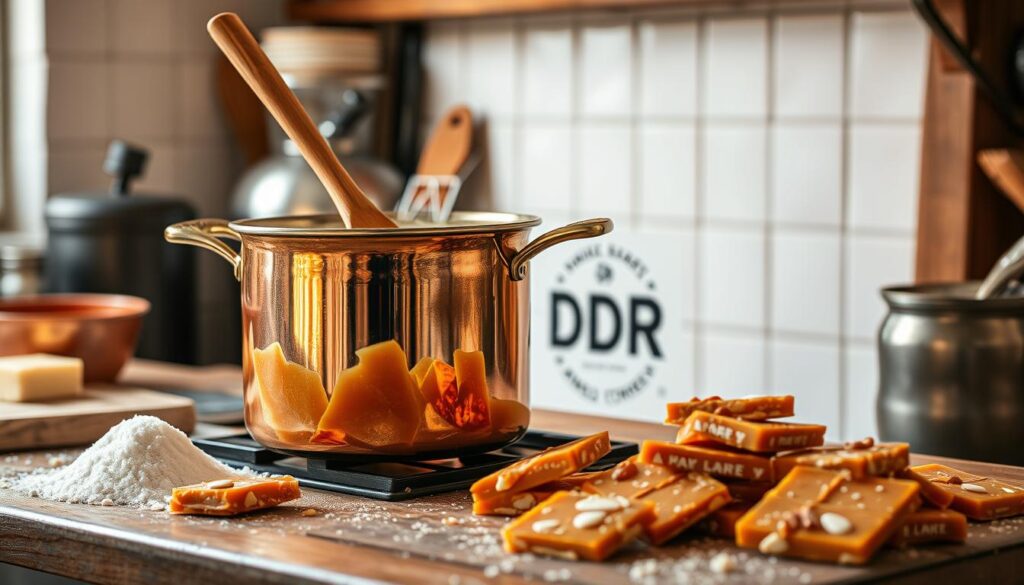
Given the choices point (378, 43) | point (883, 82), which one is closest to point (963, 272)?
point (883, 82)

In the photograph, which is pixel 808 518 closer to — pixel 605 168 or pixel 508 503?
pixel 508 503

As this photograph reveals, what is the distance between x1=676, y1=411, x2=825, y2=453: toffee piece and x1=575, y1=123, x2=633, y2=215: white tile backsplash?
51.5 inches

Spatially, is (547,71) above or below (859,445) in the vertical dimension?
above

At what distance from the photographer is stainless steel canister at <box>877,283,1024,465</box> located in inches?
52.5

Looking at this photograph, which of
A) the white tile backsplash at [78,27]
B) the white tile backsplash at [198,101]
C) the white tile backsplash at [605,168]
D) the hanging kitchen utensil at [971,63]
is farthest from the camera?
the white tile backsplash at [198,101]

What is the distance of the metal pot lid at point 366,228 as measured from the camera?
96cm

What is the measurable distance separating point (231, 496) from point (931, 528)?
0.42m

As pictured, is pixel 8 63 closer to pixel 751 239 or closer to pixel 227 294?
pixel 227 294

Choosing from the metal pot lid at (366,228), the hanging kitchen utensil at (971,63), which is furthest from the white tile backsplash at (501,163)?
the metal pot lid at (366,228)

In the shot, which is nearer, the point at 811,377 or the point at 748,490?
the point at 748,490

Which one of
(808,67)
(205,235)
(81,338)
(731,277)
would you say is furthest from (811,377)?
(205,235)

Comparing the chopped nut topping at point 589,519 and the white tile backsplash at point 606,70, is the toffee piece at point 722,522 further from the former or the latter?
the white tile backsplash at point 606,70

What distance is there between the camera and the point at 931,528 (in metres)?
0.83

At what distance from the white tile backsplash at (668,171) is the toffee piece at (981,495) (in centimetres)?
116
